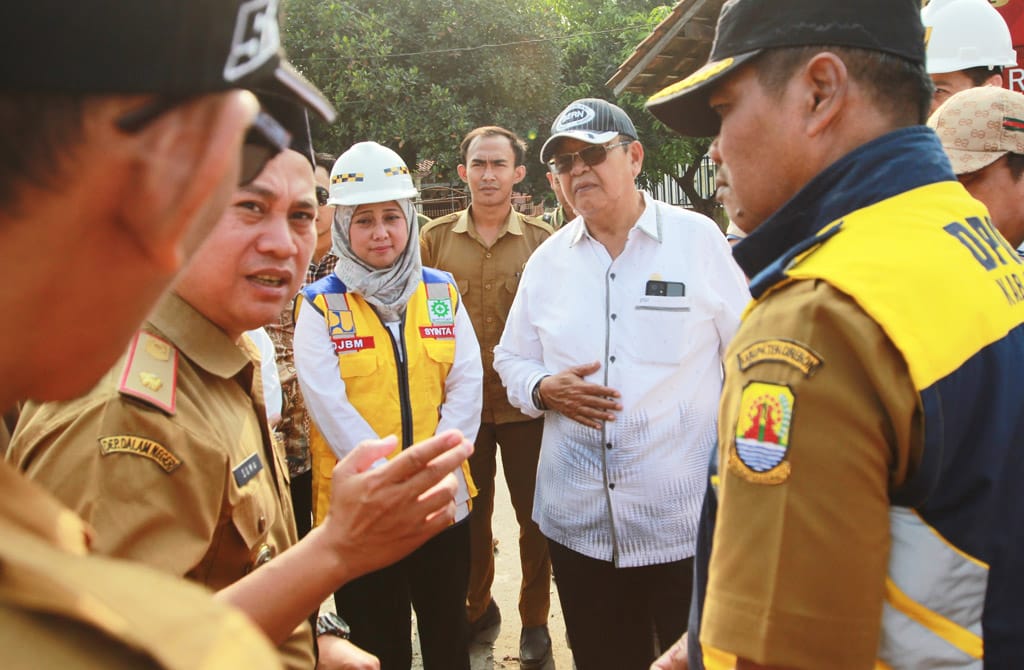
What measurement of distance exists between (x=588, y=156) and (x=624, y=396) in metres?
1.04

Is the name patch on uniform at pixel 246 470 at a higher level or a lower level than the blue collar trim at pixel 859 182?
lower

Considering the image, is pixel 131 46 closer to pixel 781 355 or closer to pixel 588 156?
pixel 781 355

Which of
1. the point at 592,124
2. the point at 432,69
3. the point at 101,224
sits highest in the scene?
the point at 432,69

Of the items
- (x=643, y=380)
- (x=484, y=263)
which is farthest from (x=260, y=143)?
(x=484, y=263)

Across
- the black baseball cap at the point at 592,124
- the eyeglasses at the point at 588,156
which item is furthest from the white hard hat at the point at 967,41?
the eyeglasses at the point at 588,156

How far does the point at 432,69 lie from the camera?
597 inches

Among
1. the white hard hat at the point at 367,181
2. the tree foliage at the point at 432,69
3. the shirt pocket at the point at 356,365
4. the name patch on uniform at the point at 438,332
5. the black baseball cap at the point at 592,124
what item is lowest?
the shirt pocket at the point at 356,365

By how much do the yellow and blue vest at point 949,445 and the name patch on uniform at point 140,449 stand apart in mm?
Answer: 1125

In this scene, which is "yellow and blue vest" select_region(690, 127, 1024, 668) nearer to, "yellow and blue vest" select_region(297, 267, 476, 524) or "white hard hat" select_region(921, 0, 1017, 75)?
"yellow and blue vest" select_region(297, 267, 476, 524)

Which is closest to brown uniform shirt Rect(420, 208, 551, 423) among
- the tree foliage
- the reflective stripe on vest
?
the reflective stripe on vest

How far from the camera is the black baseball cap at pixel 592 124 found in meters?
3.27

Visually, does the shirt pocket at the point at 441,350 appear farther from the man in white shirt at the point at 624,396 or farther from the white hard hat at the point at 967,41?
the white hard hat at the point at 967,41

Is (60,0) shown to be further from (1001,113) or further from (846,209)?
(1001,113)

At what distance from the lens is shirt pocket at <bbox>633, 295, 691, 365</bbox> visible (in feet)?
9.48
